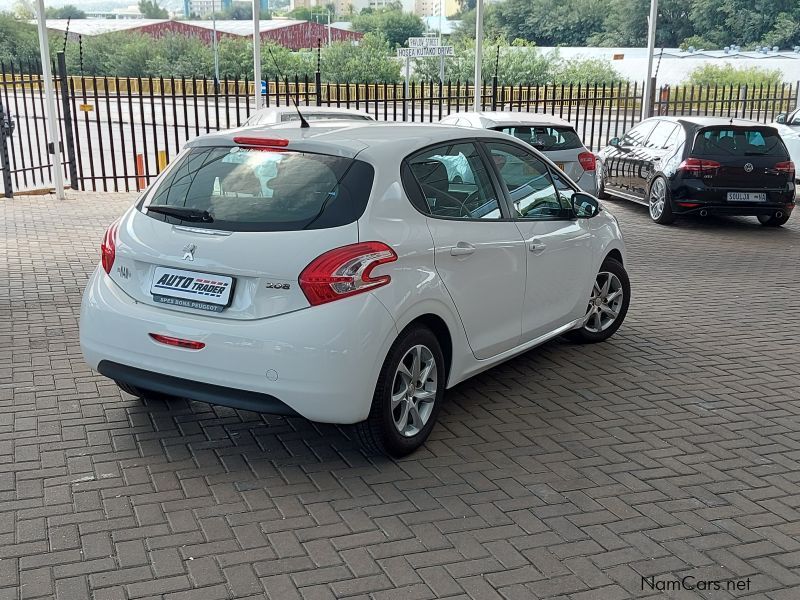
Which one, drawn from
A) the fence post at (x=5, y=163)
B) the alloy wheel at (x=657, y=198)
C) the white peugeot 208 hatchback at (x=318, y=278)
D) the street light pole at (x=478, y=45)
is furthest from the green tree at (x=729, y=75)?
the white peugeot 208 hatchback at (x=318, y=278)

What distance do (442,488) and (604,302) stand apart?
9.48 ft

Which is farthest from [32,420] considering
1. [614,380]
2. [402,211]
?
[614,380]

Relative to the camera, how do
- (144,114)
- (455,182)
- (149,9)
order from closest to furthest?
(455,182) < (144,114) < (149,9)

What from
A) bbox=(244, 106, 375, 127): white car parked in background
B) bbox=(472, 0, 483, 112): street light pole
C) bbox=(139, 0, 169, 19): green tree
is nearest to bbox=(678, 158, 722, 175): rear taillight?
bbox=(244, 106, 375, 127): white car parked in background

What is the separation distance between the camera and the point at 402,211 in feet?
14.5

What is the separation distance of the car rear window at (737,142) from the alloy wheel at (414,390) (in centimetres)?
884

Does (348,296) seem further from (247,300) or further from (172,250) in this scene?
(172,250)

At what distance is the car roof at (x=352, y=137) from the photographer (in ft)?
14.8

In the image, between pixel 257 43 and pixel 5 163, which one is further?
pixel 257 43

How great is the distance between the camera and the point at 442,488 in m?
4.22

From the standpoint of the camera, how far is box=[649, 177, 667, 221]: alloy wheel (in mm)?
12617

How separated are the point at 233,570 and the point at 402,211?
1.92m

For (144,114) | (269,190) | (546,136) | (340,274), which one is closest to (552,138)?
(546,136)

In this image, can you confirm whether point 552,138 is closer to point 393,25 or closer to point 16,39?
point 16,39
